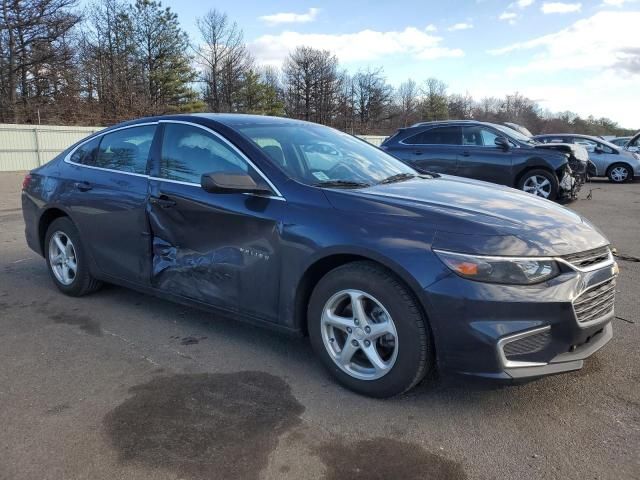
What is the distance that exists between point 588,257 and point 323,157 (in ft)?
6.08

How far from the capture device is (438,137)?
1121 cm

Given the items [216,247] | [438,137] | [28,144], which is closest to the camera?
[216,247]

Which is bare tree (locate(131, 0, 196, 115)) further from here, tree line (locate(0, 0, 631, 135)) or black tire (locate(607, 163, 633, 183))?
black tire (locate(607, 163, 633, 183))

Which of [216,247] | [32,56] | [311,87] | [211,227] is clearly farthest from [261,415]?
[311,87]

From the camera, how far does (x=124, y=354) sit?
3.71 m

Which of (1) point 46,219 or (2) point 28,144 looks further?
(2) point 28,144

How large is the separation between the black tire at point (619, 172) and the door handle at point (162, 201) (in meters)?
17.8

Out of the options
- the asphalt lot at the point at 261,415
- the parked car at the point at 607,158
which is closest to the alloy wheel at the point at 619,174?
the parked car at the point at 607,158

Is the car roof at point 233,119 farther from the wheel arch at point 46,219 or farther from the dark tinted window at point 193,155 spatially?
the wheel arch at point 46,219

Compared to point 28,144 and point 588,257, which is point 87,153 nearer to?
point 588,257

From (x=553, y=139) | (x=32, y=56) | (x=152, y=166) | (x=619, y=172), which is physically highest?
(x=32, y=56)

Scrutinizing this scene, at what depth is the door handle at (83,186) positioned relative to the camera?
459 cm

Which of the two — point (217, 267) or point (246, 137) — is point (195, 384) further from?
point (246, 137)

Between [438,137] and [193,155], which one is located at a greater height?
[438,137]
